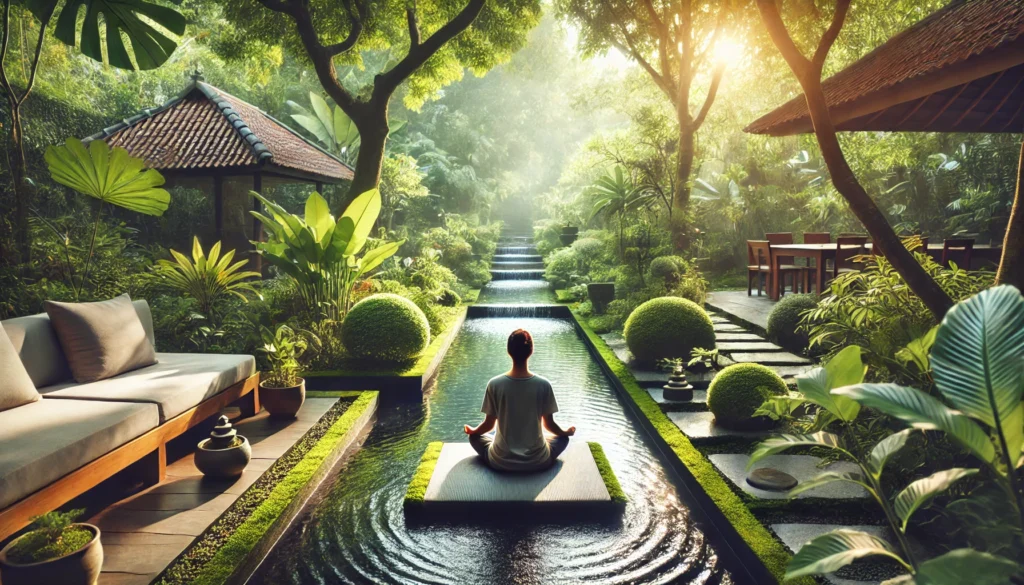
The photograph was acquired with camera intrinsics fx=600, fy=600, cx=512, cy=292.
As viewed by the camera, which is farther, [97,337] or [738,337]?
[738,337]

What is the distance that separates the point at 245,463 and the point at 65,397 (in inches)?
50.3

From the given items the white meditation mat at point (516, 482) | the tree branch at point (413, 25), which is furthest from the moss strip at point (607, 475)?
the tree branch at point (413, 25)

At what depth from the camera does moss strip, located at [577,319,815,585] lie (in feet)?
10.7

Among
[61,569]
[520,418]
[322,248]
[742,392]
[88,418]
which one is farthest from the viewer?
[322,248]

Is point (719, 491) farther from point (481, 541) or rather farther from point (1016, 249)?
point (1016, 249)

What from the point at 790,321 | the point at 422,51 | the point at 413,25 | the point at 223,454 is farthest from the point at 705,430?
the point at 413,25

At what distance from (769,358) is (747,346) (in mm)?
595

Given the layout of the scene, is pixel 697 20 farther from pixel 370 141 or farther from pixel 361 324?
pixel 361 324

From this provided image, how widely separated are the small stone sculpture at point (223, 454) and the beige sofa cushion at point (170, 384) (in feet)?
1.25

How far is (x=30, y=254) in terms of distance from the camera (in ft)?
23.6

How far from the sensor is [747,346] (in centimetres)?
799

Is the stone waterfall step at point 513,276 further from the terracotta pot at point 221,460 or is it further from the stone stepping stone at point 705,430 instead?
the terracotta pot at point 221,460

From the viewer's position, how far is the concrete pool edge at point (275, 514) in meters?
3.15

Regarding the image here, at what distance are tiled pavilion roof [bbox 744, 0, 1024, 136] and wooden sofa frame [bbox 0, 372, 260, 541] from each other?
240 inches
